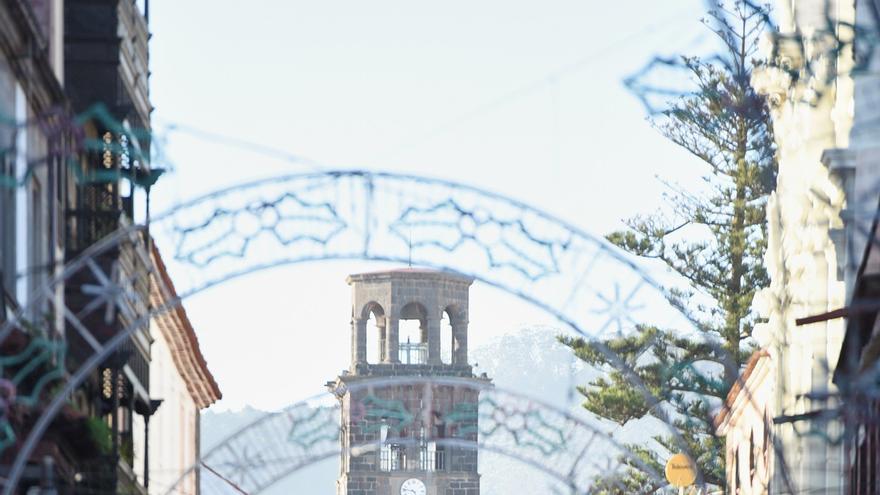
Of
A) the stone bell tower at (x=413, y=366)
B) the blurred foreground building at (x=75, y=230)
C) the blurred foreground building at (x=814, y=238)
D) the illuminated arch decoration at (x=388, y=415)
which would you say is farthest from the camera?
the stone bell tower at (x=413, y=366)

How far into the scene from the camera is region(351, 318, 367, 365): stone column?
322ft

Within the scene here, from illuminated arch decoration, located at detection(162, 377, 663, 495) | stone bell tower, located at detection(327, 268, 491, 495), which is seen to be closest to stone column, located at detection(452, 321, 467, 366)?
stone bell tower, located at detection(327, 268, 491, 495)

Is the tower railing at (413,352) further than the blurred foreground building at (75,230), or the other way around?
the tower railing at (413,352)

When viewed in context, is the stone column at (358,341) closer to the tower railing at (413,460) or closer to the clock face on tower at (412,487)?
the tower railing at (413,460)

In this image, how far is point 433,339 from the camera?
3841 inches

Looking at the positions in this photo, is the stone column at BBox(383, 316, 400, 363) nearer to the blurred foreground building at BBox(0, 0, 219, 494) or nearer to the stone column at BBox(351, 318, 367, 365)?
the stone column at BBox(351, 318, 367, 365)

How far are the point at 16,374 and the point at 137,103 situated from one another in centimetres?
1137

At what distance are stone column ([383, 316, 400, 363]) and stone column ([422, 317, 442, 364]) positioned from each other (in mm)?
889

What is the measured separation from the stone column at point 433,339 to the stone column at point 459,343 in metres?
0.48

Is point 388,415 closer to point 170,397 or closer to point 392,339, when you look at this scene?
point 170,397

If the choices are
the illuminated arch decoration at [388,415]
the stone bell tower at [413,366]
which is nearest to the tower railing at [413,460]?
the stone bell tower at [413,366]

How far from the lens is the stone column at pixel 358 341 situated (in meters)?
98.2

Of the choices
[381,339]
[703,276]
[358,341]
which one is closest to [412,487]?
[381,339]

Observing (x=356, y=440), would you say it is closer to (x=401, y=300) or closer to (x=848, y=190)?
(x=401, y=300)
